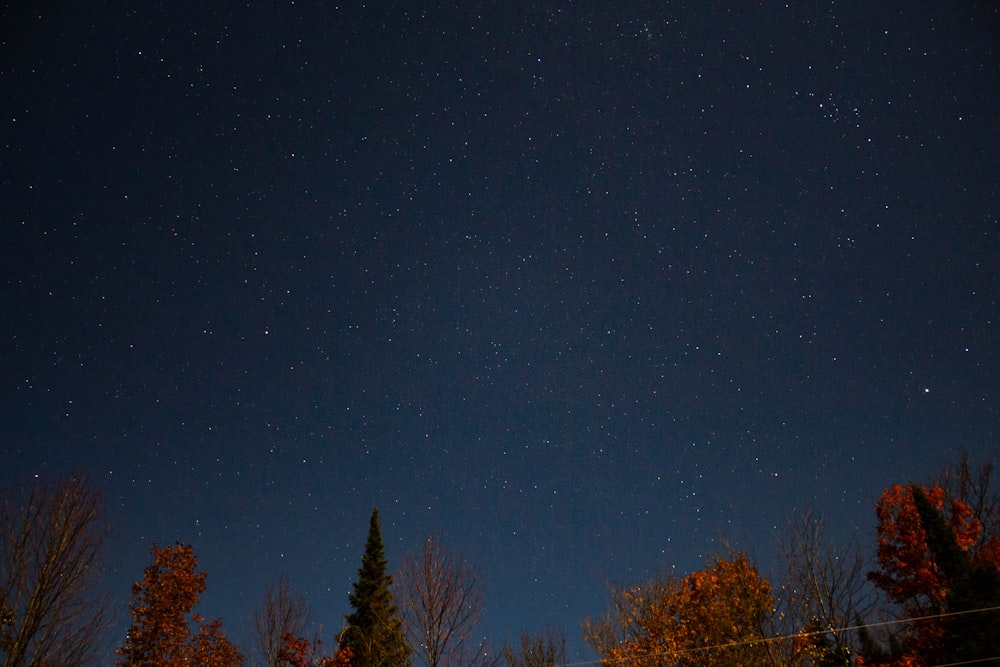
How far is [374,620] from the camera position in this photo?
26.1 metres

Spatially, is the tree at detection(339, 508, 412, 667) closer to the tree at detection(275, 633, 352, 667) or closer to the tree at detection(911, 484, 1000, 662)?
the tree at detection(275, 633, 352, 667)

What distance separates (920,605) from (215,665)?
89.9 ft

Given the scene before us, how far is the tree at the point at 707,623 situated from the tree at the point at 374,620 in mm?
8270

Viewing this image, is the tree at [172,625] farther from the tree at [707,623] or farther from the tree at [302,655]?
the tree at [707,623]

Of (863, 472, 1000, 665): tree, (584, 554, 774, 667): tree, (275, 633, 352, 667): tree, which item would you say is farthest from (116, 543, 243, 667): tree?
(863, 472, 1000, 665): tree

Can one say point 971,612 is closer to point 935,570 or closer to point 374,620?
point 935,570

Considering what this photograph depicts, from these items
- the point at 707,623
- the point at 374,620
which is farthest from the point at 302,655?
the point at 707,623

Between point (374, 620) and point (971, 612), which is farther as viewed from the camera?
point (374, 620)

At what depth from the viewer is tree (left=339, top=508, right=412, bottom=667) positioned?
23859 mm

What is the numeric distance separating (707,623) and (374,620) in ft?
44.2

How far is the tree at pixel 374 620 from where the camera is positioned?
78.3 ft

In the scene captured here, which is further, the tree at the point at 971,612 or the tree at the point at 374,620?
the tree at the point at 374,620

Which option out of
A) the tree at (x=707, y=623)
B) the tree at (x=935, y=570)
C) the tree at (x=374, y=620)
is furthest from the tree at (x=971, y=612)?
the tree at (x=374, y=620)

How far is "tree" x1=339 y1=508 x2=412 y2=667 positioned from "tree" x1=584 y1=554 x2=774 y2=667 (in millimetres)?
8270
